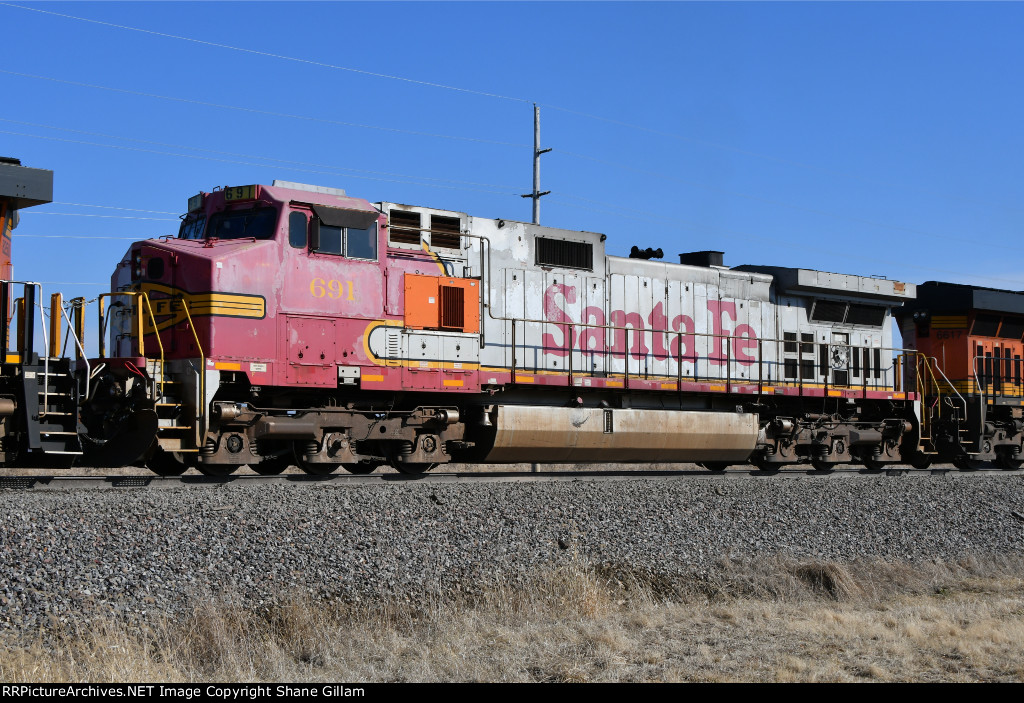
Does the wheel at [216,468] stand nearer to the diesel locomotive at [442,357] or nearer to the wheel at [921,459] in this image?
the diesel locomotive at [442,357]

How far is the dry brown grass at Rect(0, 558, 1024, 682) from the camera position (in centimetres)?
557

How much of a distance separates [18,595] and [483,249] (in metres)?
7.86

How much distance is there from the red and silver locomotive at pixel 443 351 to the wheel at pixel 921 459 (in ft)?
1.48

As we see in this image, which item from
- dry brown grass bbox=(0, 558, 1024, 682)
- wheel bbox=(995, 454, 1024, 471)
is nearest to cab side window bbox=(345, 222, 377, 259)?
dry brown grass bbox=(0, 558, 1024, 682)

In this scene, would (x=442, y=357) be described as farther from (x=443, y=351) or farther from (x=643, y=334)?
(x=643, y=334)

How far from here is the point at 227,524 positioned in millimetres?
7363

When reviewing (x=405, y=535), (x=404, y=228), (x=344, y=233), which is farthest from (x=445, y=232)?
(x=405, y=535)

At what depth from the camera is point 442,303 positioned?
12.2m

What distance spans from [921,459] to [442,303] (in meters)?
9.76

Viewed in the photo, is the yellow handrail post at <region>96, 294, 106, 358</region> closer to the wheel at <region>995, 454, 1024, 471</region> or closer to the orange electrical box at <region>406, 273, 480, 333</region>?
the orange electrical box at <region>406, 273, 480, 333</region>

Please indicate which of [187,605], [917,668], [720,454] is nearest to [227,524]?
[187,605]

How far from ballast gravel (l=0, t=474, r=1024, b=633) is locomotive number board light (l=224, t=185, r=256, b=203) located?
11.5ft

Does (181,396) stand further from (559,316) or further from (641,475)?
(641,475)

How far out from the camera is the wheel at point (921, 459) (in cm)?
1695
